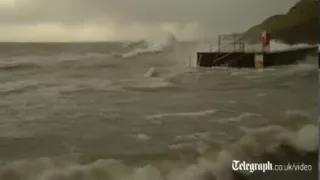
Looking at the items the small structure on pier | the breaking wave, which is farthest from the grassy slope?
the breaking wave

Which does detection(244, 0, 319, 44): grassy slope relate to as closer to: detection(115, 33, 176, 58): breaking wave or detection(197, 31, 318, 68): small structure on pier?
detection(197, 31, 318, 68): small structure on pier

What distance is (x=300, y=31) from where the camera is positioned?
47.4 inches

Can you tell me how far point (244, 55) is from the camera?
1182 mm

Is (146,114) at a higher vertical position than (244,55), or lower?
lower

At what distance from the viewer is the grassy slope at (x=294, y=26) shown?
3.90 feet

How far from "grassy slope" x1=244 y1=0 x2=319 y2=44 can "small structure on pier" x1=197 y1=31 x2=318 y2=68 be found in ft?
0.07

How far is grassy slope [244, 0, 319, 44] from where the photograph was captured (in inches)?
46.8

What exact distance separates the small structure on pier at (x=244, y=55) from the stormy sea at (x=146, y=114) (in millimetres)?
18

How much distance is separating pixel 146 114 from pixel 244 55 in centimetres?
31

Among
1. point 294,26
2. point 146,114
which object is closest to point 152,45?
point 146,114

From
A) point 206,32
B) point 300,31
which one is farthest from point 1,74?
point 300,31

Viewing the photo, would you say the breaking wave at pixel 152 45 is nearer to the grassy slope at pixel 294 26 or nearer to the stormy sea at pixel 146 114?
the stormy sea at pixel 146 114

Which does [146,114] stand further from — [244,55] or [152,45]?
[244,55]

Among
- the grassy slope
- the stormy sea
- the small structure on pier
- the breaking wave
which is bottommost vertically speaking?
the stormy sea
